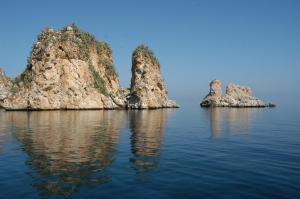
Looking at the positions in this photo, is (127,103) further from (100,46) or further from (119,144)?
(119,144)

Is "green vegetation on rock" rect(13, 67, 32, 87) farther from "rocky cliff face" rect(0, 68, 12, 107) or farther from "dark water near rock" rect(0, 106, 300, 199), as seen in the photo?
"dark water near rock" rect(0, 106, 300, 199)

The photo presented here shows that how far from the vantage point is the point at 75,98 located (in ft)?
318

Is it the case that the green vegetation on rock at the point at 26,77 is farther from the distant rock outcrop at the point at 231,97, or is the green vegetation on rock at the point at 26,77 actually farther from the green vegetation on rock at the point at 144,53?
the distant rock outcrop at the point at 231,97

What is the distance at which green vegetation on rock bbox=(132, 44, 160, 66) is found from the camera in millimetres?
122250

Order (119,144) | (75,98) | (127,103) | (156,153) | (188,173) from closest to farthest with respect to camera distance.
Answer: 1. (188,173)
2. (156,153)
3. (119,144)
4. (75,98)
5. (127,103)

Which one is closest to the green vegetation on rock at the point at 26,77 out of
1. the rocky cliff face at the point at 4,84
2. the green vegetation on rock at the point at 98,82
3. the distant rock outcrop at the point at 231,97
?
the green vegetation on rock at the point at 98,82

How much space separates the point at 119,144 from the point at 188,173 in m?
12.9

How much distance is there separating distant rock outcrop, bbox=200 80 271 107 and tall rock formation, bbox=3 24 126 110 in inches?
2024

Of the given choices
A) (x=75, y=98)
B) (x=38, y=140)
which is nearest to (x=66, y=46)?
(x=75, y=98)

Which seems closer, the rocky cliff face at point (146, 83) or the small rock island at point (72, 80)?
the small rock island at point (72, 80)

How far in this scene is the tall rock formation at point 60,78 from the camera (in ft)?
307

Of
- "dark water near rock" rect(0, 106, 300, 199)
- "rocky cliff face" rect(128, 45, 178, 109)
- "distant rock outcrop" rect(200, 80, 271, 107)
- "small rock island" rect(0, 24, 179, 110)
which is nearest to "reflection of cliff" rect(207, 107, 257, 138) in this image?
"dark water near rock" rect(0, 106, 300, 199)

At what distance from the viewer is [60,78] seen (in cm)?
9700

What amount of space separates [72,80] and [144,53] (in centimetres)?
3253
